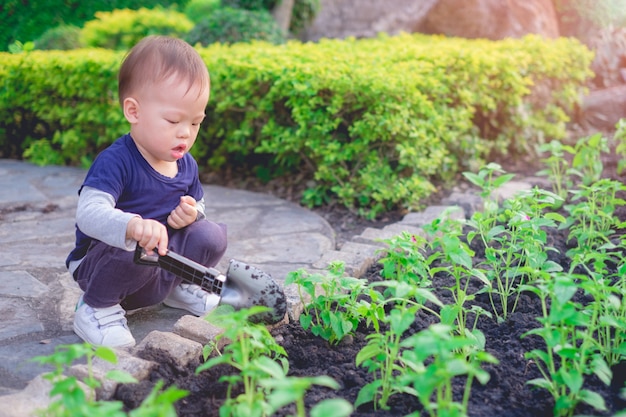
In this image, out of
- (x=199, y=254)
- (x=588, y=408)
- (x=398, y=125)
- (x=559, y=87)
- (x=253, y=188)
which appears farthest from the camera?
(x=559, y=87)

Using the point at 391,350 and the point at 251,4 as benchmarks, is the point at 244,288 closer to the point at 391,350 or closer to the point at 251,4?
the point at 391,350

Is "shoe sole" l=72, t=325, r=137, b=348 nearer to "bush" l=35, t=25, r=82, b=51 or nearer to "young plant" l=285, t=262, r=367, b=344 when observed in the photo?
"young plant" l=285, t=262, r=367, b=344

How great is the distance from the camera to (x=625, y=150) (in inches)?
181

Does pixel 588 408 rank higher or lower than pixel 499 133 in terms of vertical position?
higher

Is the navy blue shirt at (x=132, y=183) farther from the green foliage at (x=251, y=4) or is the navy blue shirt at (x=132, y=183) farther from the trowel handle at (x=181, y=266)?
the green foliage at (x=251, y=4)

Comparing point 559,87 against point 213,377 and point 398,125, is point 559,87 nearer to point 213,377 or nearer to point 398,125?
point 398,125

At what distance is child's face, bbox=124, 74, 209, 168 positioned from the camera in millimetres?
2621

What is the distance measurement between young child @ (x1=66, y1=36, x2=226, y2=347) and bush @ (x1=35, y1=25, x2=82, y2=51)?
17.9 ft

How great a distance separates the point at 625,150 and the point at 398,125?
4.79ft

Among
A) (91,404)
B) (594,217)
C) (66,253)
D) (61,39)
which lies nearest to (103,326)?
(91,404)

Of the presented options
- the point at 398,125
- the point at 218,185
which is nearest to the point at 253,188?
the point at 218,185

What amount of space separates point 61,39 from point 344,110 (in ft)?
15.2

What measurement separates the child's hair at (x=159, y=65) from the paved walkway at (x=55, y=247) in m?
0.93

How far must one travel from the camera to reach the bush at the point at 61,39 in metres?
7.79
